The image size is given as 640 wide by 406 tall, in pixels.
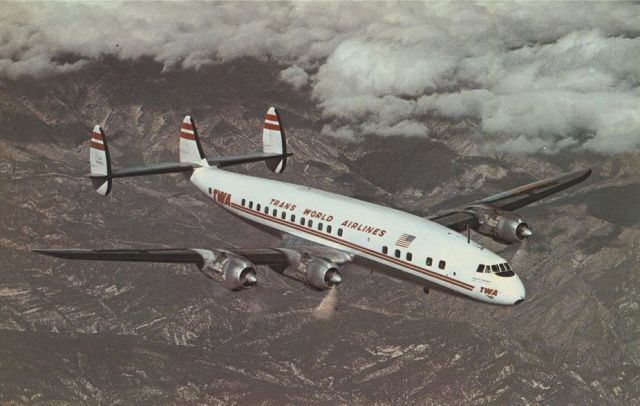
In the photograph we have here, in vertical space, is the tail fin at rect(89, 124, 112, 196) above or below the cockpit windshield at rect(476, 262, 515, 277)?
above

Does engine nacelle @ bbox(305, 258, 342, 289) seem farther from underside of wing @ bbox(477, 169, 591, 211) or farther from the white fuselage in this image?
underside of wing @ bbox(477, 169, 591, 211)

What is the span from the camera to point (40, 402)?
200 m

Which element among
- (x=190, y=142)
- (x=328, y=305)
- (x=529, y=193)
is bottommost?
(x=328, y=305)

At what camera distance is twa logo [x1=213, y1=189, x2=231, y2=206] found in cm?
5244

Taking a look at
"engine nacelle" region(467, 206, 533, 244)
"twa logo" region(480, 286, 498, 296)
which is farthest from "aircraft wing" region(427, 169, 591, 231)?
"twa logo" region(480, 286, 498, 296)

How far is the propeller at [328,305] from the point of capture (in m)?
37.7

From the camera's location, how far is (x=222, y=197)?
5306cm

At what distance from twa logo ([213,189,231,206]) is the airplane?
0.26ft

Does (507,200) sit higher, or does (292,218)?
(292,218)

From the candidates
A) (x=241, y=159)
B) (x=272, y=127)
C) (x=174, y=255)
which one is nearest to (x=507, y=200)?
(x=272, y=127)

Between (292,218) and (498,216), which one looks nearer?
(498,216)

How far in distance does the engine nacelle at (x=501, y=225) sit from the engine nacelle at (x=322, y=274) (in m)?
13.0

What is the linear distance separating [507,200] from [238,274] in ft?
76.3

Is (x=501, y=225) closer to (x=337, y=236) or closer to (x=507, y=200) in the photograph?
(x=507, y=200)
